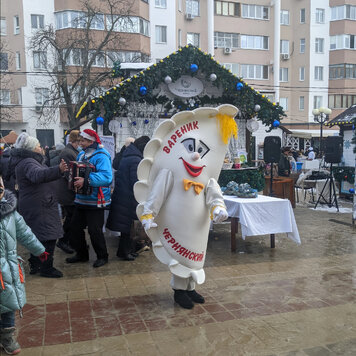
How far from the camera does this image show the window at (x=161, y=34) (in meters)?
31.0

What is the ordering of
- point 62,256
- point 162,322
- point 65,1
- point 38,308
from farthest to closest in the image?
point 65,1 < point 62,256 < point 38,308 < point 162,322

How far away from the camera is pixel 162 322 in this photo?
154 inches

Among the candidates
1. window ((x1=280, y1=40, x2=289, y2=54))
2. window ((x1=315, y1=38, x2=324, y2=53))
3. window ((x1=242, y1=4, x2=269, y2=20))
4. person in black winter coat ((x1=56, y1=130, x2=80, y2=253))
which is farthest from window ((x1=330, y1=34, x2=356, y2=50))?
person in black winter coat ((x1=56, y1=130, x2=80, y2=253))

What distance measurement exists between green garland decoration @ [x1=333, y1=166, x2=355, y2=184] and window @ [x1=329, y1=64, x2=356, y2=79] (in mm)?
26113

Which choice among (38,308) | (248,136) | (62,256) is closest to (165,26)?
(248,136)

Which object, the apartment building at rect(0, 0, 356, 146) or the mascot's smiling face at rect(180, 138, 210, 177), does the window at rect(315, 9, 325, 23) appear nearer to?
the apartment building at rect(0, 0, 356, 146)

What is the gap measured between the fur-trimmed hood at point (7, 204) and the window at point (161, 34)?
29774mm

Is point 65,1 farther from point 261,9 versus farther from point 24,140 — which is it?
point 24,140

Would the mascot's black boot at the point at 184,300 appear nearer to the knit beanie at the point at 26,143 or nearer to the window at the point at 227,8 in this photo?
the knit beanie at the point at 26,143

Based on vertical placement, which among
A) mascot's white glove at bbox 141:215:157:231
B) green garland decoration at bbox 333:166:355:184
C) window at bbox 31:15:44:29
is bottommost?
green garland decoration at bbox 333:166:355:184

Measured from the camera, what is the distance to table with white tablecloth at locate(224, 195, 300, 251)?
6.20m

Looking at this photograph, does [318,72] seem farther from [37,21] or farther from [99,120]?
[99,120]

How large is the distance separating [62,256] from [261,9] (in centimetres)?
3353

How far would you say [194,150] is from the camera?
4.09 meters
